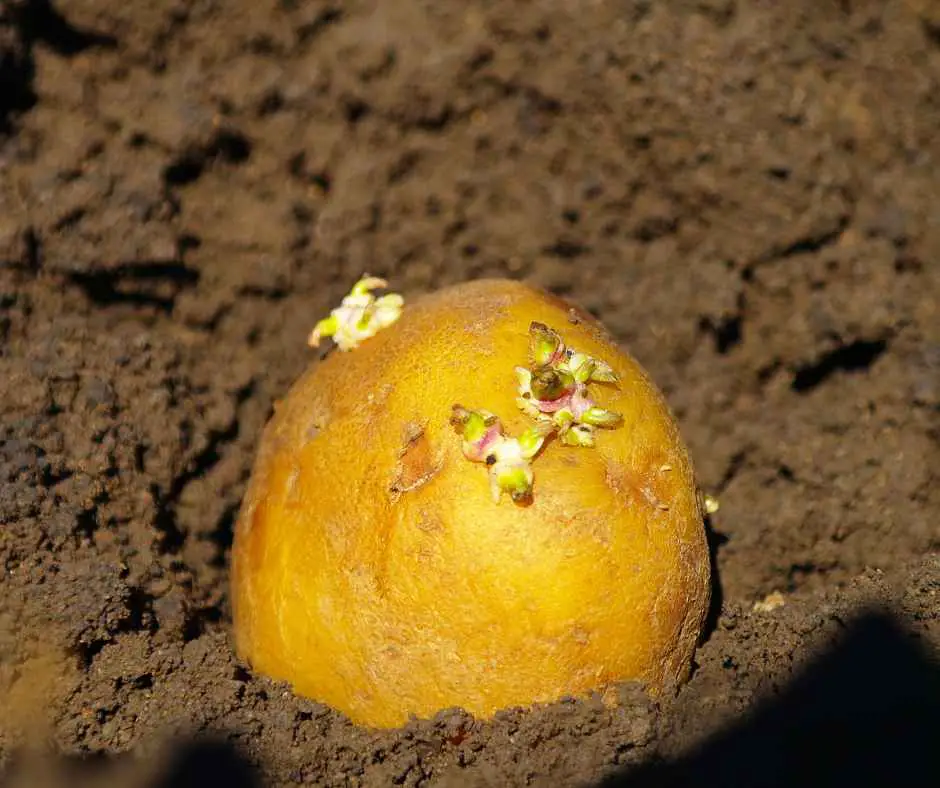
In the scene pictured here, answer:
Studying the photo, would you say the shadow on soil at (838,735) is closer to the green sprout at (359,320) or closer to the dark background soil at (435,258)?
the dark background soil at (435,258)

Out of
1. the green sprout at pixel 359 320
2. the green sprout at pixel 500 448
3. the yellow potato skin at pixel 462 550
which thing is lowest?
the yellow potato skin at pixel 462 550

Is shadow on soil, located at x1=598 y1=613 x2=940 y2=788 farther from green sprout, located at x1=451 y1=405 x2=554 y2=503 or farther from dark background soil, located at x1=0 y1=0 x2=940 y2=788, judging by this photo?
green sprout, located at x1=451 y1=405 x2=554 y2=503

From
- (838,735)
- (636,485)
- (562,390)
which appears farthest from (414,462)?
(838,735)

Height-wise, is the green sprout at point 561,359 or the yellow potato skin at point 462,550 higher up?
the green sprout at point 561,359

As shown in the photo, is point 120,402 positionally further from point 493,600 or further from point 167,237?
point 493,600

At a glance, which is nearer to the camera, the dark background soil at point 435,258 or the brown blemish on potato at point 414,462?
the brown blemish on potato at point 414,462

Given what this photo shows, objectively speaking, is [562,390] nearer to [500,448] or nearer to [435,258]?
[500,448]

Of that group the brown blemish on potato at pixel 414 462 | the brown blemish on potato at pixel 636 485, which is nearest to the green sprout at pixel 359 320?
the brown blemish on potato at pixel 414 462
